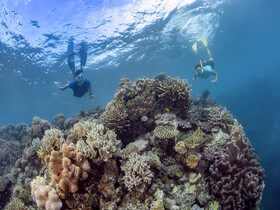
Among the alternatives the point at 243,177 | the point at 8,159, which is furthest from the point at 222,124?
the point at 8,159

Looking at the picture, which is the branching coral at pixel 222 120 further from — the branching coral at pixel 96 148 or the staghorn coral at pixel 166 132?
the branching coral at pixel 96 148

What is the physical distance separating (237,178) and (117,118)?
13.4 feet

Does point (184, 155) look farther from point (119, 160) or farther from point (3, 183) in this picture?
point (3, 183)

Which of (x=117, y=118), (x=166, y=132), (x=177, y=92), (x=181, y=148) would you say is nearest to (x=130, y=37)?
(x=177, y=92)

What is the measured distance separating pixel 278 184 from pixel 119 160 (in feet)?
59.7

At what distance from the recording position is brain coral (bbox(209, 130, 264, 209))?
12.7 ft

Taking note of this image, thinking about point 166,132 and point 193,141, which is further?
point 166,132

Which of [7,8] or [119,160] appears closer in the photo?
[119,160]

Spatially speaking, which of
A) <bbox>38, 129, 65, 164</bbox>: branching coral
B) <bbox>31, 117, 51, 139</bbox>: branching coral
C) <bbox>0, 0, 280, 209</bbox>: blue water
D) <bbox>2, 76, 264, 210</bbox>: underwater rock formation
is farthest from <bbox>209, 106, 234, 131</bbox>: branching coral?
<bbox>0, 0, 280, 209</bbox>: blue water

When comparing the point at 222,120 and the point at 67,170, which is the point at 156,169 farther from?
the point at 222,120

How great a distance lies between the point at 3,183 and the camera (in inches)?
265

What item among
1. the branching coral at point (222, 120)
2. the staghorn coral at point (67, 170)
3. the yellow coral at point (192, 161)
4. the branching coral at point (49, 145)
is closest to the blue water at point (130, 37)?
the branching coral at point (49, 145)

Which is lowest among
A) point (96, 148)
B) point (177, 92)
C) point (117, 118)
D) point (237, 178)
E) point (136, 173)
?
point (136, 173)

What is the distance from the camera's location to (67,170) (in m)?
3.21
